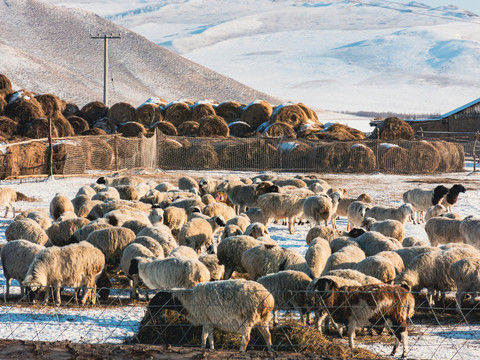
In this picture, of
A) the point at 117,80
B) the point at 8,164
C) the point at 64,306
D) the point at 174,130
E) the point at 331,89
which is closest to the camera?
the point at 64,306

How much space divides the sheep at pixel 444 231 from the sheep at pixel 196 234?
4.23 m

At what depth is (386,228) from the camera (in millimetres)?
11102

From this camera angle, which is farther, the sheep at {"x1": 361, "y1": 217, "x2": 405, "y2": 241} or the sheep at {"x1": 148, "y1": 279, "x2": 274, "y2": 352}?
the sheep at {"x1": 361, "y1": 217, "x2": 405, "y2": 241}

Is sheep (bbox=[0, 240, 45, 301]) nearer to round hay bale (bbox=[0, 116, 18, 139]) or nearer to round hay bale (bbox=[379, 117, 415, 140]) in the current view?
round hay bale (bbox=[0, 116, 18, 139])

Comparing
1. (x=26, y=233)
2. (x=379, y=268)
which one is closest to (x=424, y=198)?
(x=379, y=268)

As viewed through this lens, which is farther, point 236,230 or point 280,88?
point 280,88

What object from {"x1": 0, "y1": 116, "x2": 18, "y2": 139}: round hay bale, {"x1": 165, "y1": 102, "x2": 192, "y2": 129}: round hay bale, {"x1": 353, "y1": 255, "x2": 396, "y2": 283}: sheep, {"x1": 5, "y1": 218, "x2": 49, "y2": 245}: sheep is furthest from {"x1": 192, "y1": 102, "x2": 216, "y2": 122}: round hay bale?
{"x1": 353, "y1": 255, "x2": 396, "y2": 283}: sheep

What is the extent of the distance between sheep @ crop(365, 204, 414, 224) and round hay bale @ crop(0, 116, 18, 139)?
58.8ft

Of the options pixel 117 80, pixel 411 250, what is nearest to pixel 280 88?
pixel 117 80

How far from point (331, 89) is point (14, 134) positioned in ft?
518

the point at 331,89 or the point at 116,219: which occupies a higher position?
the point at 331,89

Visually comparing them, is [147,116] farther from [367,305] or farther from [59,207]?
[367,305]

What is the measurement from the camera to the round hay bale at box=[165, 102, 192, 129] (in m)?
34.2

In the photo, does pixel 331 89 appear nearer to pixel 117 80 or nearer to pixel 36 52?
pixel 117 80
